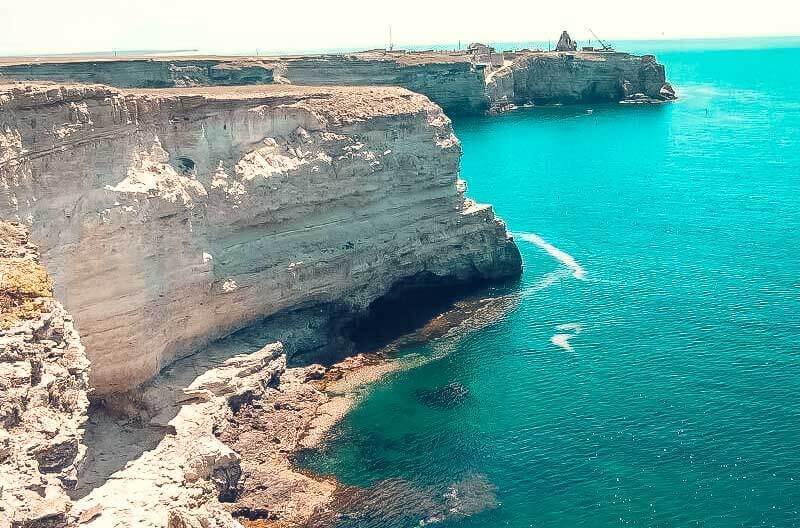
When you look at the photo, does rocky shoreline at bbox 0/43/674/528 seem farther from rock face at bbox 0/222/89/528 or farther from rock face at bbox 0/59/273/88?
rock face at bbox 0/59/273/88

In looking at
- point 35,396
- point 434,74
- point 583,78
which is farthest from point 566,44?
point 35,396

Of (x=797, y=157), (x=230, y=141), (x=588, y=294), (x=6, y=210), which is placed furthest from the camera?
(x=797, y=157)

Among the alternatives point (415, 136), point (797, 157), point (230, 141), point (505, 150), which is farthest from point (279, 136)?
point (797, 157)

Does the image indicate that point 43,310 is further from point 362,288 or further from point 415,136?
point 415,136

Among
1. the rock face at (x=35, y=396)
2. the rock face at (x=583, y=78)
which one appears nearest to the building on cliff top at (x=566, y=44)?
the rock face at (x=583, y=78)

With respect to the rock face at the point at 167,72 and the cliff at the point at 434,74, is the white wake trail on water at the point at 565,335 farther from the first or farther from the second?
the rock face at the point at 167,72

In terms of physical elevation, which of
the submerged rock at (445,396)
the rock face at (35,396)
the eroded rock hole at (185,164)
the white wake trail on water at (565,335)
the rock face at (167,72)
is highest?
the rock face at (167,72)

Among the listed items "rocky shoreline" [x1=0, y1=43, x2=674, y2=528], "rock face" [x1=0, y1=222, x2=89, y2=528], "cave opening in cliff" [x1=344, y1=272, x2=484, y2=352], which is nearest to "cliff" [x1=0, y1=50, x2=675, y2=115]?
"rocky shoreline" [x1=0, y1=43, x2=674, y2=528]
